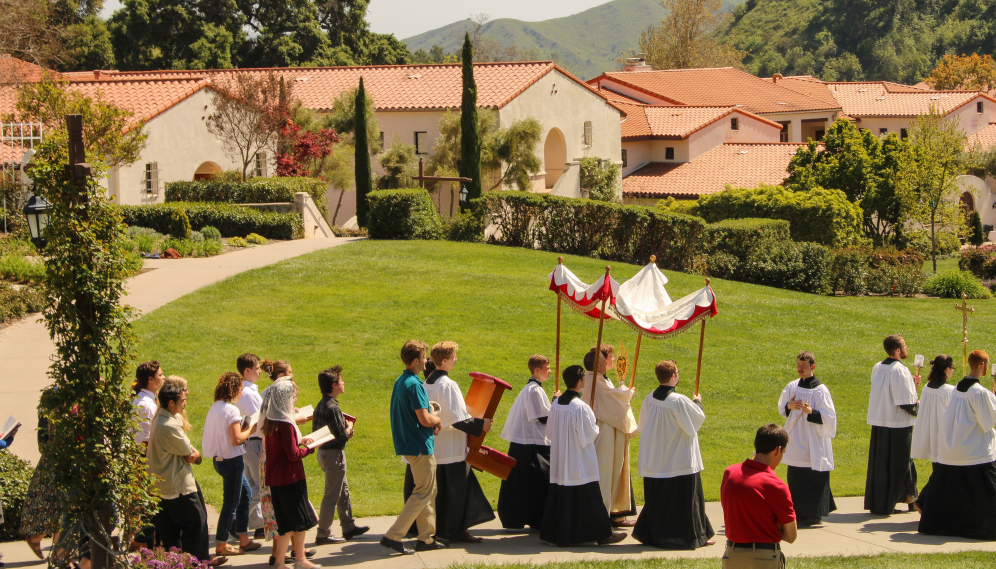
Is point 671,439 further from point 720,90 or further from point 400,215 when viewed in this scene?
point 720,90

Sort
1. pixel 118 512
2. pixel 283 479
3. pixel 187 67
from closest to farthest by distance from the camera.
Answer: pixel 118 512 → pixel 283 479 → pixel 187 67

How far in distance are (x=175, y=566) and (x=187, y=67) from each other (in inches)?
2069

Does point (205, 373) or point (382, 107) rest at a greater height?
point (382, 107)

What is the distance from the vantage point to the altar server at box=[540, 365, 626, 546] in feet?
26.3

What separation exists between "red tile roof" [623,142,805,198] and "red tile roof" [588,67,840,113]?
33.6 ft

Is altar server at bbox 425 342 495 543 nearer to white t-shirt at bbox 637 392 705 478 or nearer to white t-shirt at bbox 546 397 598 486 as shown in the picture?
white t-shirt at bbox 546 397 598 486

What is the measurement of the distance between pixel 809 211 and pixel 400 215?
14.3 metres

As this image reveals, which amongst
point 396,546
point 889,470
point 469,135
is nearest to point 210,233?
point 469,135

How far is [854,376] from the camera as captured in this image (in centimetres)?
1484

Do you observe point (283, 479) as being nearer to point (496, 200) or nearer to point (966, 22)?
point (496, 200)

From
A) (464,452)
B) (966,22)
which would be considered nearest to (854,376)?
(464,452)

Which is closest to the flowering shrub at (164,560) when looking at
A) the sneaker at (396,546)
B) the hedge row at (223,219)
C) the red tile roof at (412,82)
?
the sneaker at (396,546)

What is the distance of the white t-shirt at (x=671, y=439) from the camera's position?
7.97m

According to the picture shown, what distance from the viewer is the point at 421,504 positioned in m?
7.75
